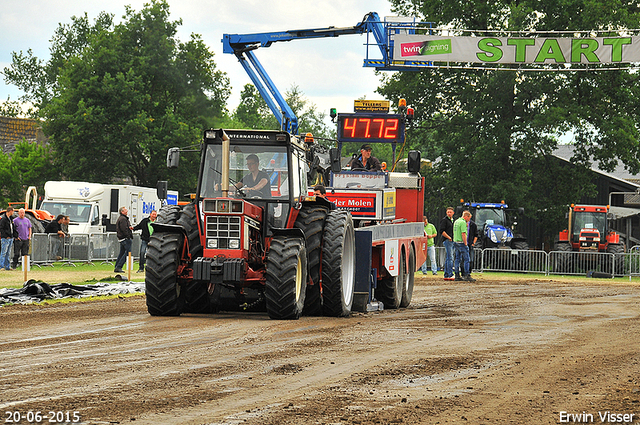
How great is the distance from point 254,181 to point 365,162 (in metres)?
5.01

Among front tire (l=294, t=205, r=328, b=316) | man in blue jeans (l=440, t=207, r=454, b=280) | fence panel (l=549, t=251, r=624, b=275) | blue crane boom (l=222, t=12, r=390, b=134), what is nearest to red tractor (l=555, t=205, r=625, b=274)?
fence panel (l=549, t=251, r=624, b=275)

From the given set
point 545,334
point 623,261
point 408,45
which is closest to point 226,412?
point 545,334

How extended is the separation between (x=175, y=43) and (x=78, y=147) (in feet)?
27.8

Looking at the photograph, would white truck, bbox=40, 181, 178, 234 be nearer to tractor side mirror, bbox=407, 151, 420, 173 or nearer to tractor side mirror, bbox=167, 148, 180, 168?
tractor side mirror, bbox=407, 151, 420, 173

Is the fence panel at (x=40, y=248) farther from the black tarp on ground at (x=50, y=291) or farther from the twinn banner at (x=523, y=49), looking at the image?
the twinn banner at (x=523, y=49)

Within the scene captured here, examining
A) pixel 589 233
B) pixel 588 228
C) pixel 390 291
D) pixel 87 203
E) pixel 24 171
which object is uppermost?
pixel 24 171

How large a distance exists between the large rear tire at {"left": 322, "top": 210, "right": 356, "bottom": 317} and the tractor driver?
41.5 inches

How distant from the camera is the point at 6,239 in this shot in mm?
24266

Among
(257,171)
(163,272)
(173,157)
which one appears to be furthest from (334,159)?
(163,272)

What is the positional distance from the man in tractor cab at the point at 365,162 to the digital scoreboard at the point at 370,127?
2.94ft

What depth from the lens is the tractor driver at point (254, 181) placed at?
39.1ft

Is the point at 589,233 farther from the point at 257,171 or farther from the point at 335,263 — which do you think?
the point at 257,171

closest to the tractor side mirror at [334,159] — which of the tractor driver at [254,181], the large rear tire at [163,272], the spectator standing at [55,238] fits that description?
the tractor driver at [254,181]

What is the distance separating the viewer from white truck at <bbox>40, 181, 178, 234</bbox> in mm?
31625
